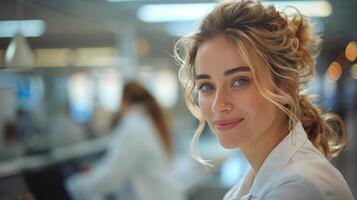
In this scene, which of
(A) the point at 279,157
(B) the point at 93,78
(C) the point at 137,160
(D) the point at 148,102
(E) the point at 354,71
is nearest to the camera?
(A) the point at 279,157

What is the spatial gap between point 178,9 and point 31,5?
631mm

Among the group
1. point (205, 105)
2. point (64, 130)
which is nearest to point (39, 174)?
point (205, 105)

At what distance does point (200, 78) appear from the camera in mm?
941

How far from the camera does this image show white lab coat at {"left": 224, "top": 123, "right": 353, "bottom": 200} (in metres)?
0.76

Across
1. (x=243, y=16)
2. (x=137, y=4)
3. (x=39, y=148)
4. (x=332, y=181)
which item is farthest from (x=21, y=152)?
(x=332, y=181)

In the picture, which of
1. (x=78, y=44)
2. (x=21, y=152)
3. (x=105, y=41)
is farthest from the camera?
(x=105, y=41)

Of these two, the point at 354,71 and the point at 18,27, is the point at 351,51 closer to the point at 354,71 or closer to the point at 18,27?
the point at 354,71

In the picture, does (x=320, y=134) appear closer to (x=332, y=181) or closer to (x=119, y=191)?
(x=332, y=181)

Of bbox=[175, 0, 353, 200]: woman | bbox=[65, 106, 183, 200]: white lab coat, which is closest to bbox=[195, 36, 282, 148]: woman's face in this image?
bbox=[175, 0, 353, 200]: woman

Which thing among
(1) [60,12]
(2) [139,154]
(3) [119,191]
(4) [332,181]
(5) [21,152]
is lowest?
(3) [119,191]

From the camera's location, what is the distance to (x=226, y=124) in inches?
35.3

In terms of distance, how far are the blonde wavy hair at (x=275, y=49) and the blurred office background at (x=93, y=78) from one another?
7.1 inches

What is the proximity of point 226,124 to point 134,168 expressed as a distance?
4.91ft

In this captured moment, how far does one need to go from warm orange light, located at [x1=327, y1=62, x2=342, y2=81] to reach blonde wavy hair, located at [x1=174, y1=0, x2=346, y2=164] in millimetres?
973
